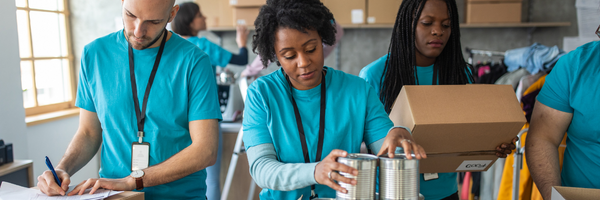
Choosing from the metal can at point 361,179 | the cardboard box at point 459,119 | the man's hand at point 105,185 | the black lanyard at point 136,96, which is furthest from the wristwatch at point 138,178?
the cardboard box at point 459,119

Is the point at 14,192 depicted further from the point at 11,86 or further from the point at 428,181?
the point at 11,86

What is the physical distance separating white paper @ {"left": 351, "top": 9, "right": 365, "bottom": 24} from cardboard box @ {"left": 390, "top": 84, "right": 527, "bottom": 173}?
117 inches

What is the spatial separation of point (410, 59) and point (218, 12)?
3088mm

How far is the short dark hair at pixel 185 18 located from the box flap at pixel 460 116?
1.87 meters

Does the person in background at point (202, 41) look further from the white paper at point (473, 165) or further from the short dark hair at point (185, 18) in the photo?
the white paper at point (473, 165)

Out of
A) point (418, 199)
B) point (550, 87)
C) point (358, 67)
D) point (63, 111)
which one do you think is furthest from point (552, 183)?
point (63, 111)

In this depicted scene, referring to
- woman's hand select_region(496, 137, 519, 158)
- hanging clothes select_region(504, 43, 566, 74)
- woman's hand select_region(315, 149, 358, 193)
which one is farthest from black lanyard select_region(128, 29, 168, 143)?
hanging clothes select_region(504, 43, 566, 74)

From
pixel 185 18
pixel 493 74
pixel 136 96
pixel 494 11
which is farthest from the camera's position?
pixel 494 11

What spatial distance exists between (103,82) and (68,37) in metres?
3.16

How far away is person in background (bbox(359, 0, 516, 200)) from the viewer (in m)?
1.46

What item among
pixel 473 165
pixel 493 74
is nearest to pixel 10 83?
pixel 473 165

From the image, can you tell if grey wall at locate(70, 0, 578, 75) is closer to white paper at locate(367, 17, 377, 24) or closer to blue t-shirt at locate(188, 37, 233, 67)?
white paper at locate(367, 17, 377, 24)

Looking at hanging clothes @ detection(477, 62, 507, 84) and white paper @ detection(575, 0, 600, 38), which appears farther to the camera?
white paper @ detection(575, 0, 600, 38)

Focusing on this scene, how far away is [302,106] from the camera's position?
1.14 meters
